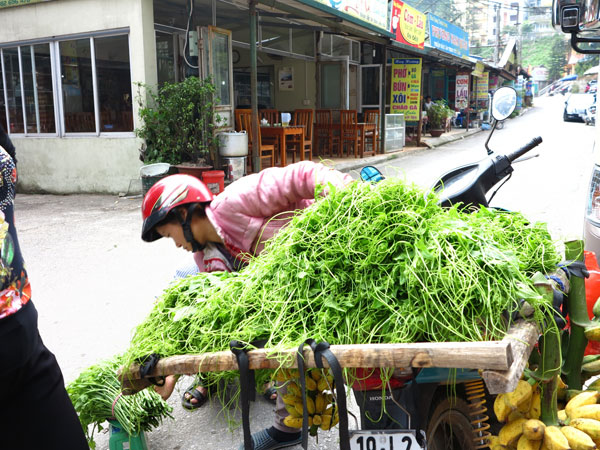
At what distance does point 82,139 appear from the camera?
1093 cm

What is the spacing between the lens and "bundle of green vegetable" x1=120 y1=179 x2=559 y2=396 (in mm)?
1485

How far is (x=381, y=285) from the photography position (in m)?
1.55

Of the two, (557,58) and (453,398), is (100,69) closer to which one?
(453,398)

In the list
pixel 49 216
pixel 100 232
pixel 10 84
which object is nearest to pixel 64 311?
pixel 100 232

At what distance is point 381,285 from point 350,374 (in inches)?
10.4

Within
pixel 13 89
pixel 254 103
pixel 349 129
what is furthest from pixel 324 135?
pixel 13 89

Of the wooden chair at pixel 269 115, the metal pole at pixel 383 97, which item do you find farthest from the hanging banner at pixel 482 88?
the wooden chair at pixel 269 115

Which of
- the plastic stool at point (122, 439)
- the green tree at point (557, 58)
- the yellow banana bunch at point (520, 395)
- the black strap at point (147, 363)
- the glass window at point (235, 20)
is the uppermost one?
the green tree at point (557, 58)

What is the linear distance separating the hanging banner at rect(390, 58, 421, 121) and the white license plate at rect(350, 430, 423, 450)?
17151 mm

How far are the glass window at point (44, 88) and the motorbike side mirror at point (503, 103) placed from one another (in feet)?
33.5

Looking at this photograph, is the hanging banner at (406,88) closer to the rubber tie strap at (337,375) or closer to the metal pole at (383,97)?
the metal pole at (383,97)

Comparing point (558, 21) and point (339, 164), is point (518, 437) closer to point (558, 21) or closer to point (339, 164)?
point (558, 21)

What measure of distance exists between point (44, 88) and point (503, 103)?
10.6 m

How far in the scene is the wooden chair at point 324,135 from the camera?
15.4 metres
